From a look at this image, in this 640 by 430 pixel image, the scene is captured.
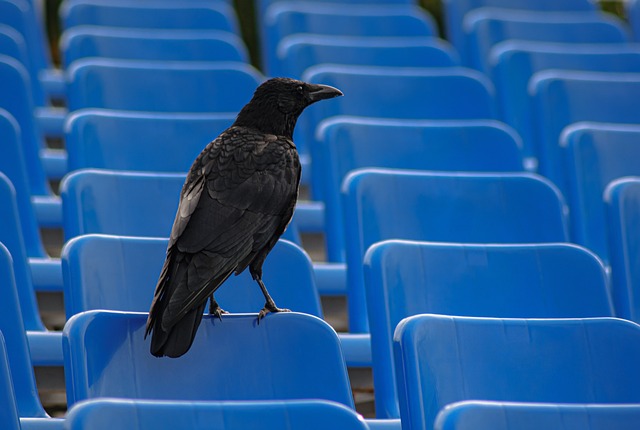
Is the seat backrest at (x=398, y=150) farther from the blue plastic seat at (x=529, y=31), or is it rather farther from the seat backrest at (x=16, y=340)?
the blue plastic seat at (x=529, y=31)

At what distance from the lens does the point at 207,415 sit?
A: 131 centimetres

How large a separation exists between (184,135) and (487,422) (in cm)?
159

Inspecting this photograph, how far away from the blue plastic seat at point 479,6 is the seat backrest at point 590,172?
75.1 inches

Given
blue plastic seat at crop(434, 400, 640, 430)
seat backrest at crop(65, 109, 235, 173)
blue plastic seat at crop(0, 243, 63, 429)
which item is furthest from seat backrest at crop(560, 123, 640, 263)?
blue plastic seat at crop(0, 243, 63, 429)

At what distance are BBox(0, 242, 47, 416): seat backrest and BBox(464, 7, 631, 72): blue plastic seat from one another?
8.14ft

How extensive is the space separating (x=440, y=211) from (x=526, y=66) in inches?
54.9

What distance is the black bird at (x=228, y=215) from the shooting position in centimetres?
158

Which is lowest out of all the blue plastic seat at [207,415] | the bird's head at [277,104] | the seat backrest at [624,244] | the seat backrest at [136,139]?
the seat backrest at [624,244]

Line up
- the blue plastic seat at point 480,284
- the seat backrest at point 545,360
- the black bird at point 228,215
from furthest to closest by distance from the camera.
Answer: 1. the blue plastic seat at point 480,284
2. the seat backrest at point 545,360
3. the black bird at point 228,215

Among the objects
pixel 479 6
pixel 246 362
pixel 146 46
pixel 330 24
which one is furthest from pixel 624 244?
pixel 479 6

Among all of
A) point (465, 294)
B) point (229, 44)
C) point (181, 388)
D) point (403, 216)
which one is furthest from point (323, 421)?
point (229, 44)

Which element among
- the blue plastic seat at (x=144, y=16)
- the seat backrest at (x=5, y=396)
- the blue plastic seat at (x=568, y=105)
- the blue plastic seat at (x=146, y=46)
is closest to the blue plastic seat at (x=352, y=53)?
the blue plastic seat at (x=146, y=46)

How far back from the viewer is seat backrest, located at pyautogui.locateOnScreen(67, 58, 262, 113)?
3059mm

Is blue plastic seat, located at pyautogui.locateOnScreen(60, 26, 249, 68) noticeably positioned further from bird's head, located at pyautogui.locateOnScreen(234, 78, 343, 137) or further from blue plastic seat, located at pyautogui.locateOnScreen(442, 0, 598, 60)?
bird's head, located at pyautogui.locateOnScreen(234, 78, 343, 137)
